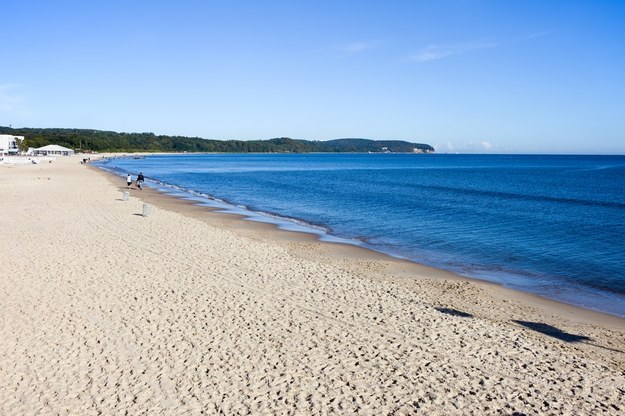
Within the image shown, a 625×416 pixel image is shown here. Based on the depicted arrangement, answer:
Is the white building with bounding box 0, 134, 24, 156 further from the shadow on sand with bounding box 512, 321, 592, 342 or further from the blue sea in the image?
the shadow on sand with bounding box 512, 321, 592, 342

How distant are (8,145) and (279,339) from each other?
407ft

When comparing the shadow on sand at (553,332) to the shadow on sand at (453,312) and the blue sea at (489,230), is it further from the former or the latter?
the blue sea at (489,230)

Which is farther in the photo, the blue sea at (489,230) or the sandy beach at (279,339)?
the blue sea at (489,230)

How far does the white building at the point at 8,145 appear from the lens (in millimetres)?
106894

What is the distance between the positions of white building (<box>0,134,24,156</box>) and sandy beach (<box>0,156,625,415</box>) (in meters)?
105

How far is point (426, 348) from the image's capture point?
9258 mm

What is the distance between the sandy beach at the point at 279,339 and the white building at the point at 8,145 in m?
105

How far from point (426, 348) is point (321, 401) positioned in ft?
9.33

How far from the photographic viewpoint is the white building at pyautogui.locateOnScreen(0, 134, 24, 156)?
10689 cm

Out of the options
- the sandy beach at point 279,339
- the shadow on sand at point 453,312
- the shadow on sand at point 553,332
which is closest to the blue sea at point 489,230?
the sandy beach at point 279,339

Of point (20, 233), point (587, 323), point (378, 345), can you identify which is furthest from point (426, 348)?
point (20, 233)

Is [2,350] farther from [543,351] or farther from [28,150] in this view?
[28,150]

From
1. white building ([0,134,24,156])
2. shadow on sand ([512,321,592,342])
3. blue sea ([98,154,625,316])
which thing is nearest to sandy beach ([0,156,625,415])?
shadow on sand ([512,321,592,342])

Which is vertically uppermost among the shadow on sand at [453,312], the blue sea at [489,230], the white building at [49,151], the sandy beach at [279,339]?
the white building at [49,151]
